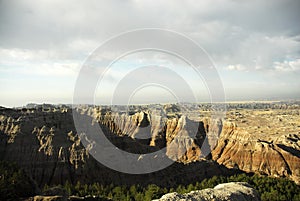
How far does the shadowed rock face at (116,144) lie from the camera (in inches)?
1705

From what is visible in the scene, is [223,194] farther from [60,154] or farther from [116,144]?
[116,144]

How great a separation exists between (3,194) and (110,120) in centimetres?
5045

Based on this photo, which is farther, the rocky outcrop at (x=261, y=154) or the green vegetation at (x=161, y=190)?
the rocky outcrop at (x=261, y=154)

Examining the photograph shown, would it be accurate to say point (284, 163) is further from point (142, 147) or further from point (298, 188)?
point (142, 147)

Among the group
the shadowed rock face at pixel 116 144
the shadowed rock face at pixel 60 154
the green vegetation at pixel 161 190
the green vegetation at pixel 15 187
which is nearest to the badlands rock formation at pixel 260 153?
the shadowed rock face at pixel 116 144

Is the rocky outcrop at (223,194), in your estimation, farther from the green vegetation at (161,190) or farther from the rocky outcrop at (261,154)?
the rocky outcrop at (261,154)

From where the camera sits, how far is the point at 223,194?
73.7 ft

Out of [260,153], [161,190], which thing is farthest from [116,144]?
[260,153]

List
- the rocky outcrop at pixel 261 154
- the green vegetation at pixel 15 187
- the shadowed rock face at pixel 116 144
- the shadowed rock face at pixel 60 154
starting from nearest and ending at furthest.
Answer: the green vegetation at pixel 15 187, the shadowed rock face at pixel 60 154, the shadowed rock face at pixel 116 144, the rocky outcrop at pixel 261 154

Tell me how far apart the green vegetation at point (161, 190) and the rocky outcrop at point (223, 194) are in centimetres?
1153

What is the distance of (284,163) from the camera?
56.2m

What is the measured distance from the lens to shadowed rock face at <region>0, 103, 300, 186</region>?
142 ft

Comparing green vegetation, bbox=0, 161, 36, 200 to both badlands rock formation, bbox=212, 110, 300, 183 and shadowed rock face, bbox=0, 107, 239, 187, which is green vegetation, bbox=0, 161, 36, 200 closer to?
shadowed rock face, bbox=0, 107, 239, 187

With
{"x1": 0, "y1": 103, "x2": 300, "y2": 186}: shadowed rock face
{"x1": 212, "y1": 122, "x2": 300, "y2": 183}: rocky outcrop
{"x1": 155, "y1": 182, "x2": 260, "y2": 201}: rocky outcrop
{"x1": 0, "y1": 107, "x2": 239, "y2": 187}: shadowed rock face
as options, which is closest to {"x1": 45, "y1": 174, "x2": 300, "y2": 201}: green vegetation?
{"x1": 0, "y1": 107, "x2": 239, "y2": 187}: shadowed rock face
